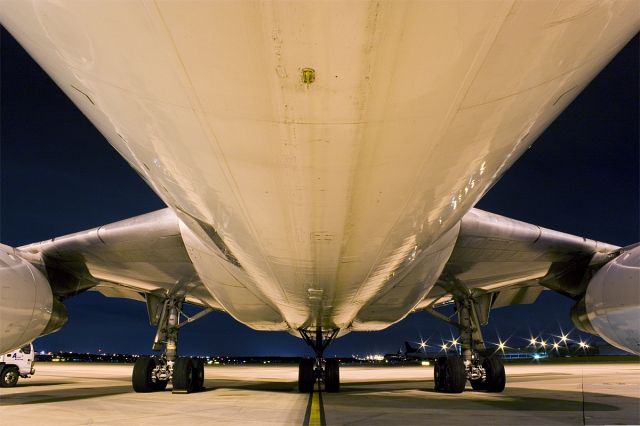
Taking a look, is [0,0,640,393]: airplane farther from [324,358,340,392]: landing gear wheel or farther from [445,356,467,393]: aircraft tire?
[324,358,340,392]: landing gear wheel

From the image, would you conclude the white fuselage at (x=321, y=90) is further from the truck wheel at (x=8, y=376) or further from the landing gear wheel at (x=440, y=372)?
the truck wheel at (x=8, y=376)

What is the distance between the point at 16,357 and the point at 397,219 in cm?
1470

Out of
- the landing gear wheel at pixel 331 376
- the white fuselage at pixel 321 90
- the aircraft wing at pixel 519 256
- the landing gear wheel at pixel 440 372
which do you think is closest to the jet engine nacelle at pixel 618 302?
the aircraft wing at pixel 519 256

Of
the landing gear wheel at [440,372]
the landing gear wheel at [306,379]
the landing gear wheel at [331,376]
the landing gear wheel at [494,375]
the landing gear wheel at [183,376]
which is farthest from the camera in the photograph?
the landing gear wheel at [331,376]

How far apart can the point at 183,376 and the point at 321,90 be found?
9.40 meters

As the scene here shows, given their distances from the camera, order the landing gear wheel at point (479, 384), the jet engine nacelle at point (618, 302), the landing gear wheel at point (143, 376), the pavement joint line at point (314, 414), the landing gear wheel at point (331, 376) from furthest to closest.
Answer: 1. the landing gear wheel at point (331, 376)
2. the landing gear wheel at point (479, 384)
3. the landing gear wheel at point (143, 376)
4. the jet engine nacelle at point (618, 302)
5. the pavement joint line at point (314, 414)

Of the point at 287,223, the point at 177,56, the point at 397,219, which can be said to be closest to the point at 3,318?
the point at 287,223

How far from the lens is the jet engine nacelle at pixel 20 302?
6.79m

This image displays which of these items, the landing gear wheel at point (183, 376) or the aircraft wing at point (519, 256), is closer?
the aircraft wing at point (519, 256)

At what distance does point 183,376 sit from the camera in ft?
33.8

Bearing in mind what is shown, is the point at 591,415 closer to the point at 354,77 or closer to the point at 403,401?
the point at 403,401

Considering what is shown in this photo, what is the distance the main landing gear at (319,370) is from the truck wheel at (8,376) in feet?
24.4

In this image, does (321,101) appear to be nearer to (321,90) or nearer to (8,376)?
(321,90)

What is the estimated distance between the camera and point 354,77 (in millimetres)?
1976
